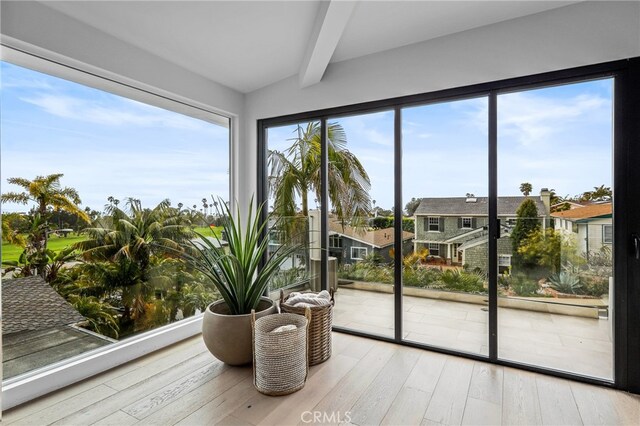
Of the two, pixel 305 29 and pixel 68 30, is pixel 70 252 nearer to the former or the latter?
pixel 68 30

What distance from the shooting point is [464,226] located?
265cm

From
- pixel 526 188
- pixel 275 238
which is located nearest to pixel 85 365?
pixel 275 238

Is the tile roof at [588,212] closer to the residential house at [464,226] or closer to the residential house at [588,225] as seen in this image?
the residential house at [588,225]

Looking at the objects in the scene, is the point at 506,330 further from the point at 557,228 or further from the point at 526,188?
the point at 526,188

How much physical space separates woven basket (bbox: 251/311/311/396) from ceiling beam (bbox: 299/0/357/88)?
2094 mm

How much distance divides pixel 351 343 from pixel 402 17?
2.66 metres

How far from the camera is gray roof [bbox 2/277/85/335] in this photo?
202 centimetres

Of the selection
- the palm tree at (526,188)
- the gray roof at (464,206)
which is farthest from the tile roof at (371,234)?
the palm tree at (526,188)

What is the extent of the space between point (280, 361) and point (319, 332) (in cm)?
50

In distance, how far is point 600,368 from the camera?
2.25 meters

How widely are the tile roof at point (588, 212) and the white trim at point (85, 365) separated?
323 cm

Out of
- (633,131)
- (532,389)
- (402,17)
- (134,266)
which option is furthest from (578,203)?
(134,266)

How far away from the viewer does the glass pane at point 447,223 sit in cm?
260

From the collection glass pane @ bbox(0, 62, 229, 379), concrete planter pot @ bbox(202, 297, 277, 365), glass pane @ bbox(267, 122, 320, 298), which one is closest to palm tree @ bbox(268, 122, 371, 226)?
glass pane @ bbox(267, 122, 320, 298)
